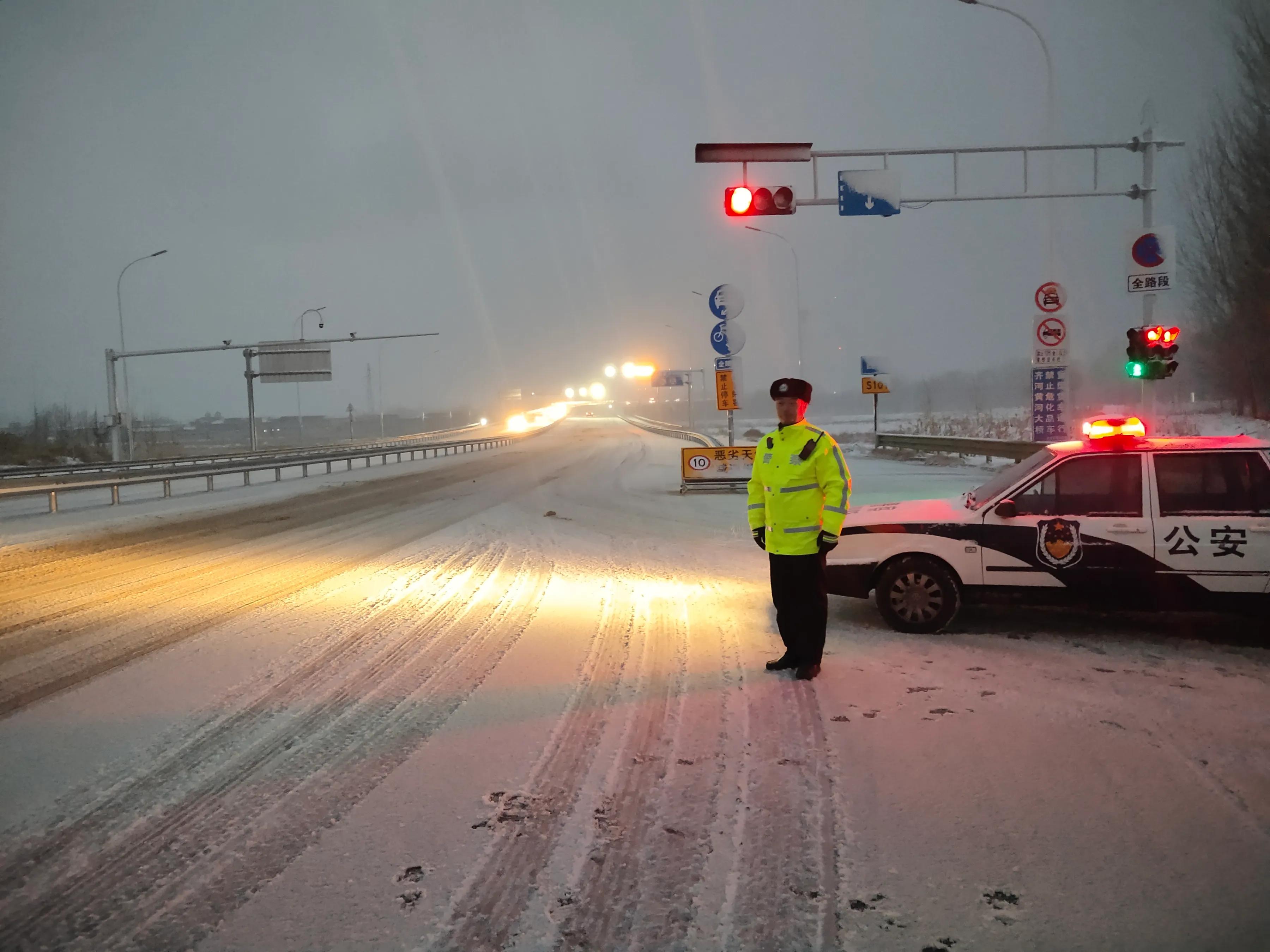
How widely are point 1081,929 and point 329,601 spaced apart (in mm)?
7591

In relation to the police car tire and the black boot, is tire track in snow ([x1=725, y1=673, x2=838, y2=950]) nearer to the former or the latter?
the black boot

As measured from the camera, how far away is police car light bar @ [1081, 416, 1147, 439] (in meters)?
6.96

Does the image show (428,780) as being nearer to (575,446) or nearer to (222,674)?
(222,674)

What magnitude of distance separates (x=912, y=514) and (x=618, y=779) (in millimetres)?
4163

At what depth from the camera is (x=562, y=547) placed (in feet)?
42.1

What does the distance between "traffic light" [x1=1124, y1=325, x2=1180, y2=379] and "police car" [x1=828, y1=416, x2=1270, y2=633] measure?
6.93m

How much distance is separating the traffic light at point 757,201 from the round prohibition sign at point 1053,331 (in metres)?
4.25

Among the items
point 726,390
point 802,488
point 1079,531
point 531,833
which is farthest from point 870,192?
point 531,833

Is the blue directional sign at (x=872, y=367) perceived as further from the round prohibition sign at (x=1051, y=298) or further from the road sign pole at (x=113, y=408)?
the road sign pole at (x=113, y=408)

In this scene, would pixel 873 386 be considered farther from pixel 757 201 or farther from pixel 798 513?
pixel 798 513

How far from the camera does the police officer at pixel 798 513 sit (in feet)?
19.3

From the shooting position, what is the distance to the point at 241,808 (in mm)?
4102

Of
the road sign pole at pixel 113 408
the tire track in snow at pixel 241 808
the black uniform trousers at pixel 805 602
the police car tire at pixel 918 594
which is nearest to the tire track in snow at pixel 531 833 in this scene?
the tire track in snow at pixel 241 808

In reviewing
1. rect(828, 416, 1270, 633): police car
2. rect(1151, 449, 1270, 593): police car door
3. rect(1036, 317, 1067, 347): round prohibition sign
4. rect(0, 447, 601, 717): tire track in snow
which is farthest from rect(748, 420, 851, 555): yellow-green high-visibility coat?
rect(1036, 317, 1067, 347): round prohibition sign
